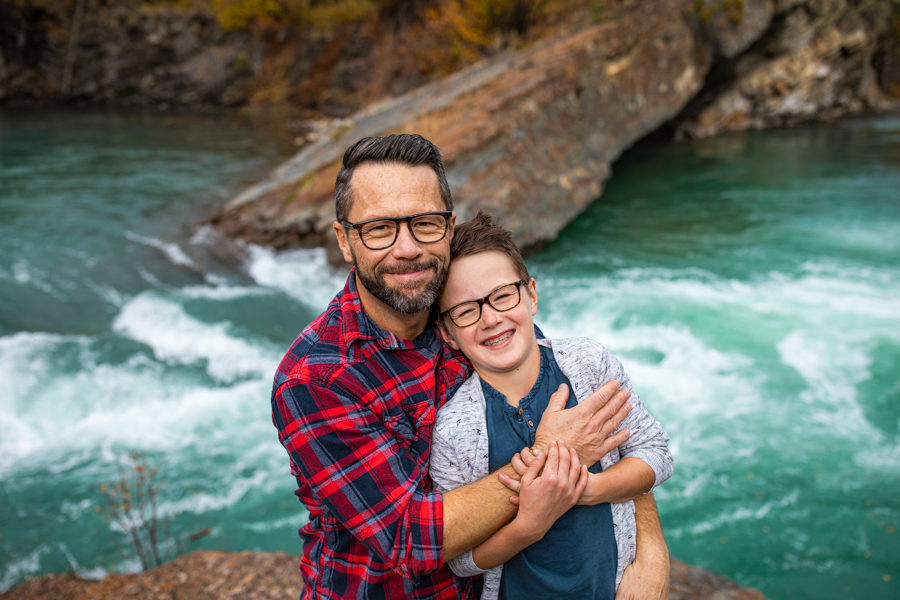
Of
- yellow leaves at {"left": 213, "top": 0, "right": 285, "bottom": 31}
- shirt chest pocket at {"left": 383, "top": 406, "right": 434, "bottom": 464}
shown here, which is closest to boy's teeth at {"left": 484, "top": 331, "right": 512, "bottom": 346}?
shirt chest pocket at {"left": 383, "top": 406, "right": 434, "bottom": 464}

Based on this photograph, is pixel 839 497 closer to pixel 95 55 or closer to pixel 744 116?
pixel 744 116

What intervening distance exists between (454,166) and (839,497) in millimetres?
5869

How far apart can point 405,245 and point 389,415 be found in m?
0.56

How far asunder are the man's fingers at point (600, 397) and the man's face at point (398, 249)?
605 mm

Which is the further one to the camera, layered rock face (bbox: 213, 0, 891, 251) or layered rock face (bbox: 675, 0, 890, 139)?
layered rock face (bbox: 675, 0, 890, 139)

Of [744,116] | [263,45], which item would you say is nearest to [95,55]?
[263,45]

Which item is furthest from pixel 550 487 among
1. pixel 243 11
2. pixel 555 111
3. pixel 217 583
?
pixel 243 11

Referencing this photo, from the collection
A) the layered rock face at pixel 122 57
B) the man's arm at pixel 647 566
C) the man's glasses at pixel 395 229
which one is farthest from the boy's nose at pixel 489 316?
the layered rock face at pixel 122 57

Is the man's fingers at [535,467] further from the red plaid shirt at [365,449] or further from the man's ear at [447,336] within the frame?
the man's ear at [447,336]

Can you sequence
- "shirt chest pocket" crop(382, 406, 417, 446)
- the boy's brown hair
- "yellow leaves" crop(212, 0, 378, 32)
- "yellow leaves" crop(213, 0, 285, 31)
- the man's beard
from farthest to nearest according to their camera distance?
"yellow leaves" crop(213, 0, 285, 31) → "yellow leaves" crop(212, 0, 378, 32) → the boy's brown hair → the man's beard → "shirt chest pocket" crop(382, 406, 417, 446)

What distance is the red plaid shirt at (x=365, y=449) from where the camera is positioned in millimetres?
1721

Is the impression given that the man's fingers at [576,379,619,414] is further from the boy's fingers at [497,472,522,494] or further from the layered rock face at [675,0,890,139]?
the layered rock face at [675,0,890,139]

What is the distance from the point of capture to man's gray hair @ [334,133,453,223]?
6.49ft

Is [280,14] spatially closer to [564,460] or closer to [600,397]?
[600,397]
